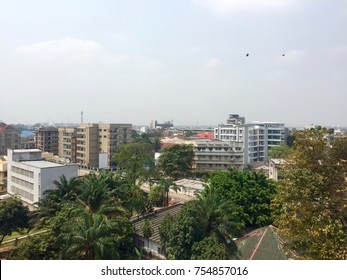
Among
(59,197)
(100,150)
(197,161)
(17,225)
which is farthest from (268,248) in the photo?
(100,150)

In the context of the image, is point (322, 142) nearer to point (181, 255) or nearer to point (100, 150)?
point (181, 255)

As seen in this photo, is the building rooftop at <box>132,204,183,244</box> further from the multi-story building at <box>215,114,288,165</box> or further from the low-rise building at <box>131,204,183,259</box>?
the multi-story building at <box>215,114,288,165</box>

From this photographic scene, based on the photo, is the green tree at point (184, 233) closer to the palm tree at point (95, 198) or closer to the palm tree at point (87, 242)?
the palm tree at point (87, 242)

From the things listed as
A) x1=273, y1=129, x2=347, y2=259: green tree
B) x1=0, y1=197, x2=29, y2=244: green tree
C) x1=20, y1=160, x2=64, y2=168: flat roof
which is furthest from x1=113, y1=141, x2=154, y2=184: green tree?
x1=273, y1=129, x2=347, y2=259: green tree

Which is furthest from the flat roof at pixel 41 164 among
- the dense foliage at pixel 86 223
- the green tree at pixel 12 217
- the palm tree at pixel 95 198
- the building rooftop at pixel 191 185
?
the building rooftop at pixel 191 185

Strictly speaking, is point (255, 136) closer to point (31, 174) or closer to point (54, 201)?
point (31, 174)

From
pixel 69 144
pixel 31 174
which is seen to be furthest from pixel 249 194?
pixel 69 144
